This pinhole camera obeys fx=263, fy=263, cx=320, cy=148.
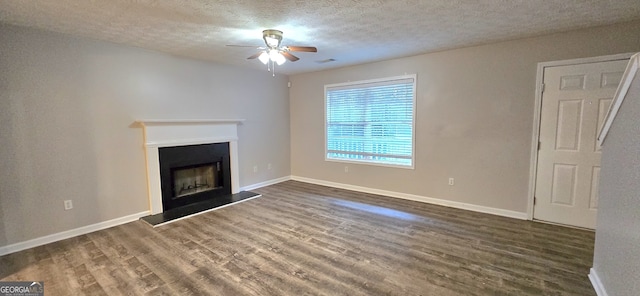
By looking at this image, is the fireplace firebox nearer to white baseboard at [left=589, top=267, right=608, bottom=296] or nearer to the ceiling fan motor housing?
the ceiling fan motor housing

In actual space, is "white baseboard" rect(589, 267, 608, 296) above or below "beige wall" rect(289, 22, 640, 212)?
below

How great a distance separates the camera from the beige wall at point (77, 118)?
2.74 metres

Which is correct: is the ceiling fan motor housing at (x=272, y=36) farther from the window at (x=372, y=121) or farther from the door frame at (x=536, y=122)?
the door frame at (x=536, y=122)

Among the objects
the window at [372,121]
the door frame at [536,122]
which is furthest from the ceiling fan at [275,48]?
the door frame at [536,122]

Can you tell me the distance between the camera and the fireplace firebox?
12.9 feet

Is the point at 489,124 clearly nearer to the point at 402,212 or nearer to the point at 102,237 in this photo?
the point at 402,212

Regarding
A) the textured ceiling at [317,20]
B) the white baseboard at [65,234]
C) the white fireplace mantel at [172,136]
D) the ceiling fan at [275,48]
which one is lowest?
the white baseboard at [65,234]

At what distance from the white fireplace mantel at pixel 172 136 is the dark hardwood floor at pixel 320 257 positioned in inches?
21.8

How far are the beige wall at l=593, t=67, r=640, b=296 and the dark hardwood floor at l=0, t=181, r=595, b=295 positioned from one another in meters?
0.37

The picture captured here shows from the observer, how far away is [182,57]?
13.3ft

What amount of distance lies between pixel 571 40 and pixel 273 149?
484 centimetres

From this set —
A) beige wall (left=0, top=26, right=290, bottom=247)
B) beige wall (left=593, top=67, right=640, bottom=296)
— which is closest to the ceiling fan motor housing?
beige wall (left=0, top=26, right=290, bottom=247)

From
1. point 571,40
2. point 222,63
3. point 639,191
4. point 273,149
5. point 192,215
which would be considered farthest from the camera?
point 273,149

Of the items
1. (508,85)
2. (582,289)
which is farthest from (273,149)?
(582,289)
